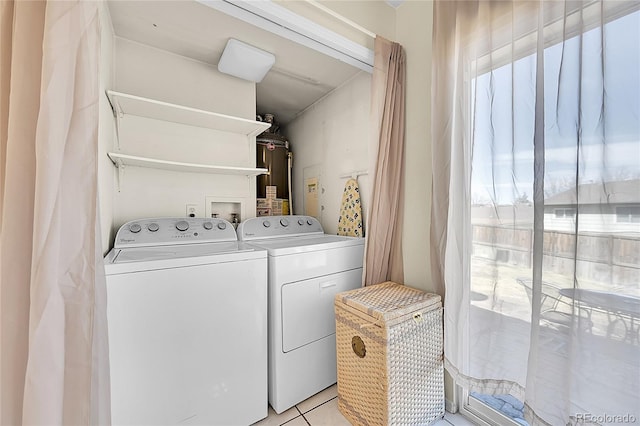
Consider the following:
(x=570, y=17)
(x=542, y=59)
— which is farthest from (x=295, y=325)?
(x=570, y=17)

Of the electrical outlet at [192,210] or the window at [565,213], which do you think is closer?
the window at [565,213]

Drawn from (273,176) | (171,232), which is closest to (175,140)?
(171,232)

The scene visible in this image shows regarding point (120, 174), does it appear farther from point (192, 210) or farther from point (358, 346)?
point (358, 346)

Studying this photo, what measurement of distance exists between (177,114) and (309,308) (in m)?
1.64

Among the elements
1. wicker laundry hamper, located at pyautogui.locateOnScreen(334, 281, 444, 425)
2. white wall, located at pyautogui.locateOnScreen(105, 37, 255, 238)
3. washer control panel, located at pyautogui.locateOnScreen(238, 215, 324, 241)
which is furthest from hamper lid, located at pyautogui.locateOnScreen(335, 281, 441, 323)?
white wall, located at pyautogui.locateOnScreen(105, 37, 255, 238)

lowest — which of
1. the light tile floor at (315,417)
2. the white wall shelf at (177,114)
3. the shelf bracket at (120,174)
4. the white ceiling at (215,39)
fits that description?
the light tile floor at (315,417)

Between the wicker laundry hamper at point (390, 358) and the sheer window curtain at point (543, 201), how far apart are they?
128 millimetres

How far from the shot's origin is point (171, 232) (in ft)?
5.22

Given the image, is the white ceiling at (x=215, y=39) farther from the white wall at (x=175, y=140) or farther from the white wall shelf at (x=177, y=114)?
the white wall shelf at (x=177, y=114)

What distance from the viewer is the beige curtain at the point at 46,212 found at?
2.15 feet

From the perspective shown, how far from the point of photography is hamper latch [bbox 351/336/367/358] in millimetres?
1302

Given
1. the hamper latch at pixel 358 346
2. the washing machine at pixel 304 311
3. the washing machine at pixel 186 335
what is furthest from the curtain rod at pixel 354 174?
the hamper latch at pixel 358 346

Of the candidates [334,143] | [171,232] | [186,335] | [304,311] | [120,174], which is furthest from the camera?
[334,143]

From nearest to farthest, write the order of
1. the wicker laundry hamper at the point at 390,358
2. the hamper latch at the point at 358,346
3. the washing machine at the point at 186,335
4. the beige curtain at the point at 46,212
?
the beige curtain at the point at 46,212 < the washing machine at the point at 186,335 < the wicker laundry hamper at the point at 390,358 < the hamper latch at the point at 358,346
